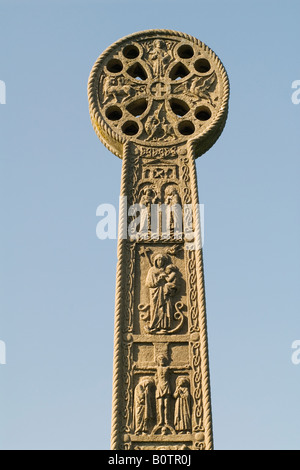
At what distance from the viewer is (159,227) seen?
10047 mm

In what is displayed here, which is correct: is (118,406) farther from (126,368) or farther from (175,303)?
(175,303)

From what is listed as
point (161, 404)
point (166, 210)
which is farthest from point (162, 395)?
point (166, 210)

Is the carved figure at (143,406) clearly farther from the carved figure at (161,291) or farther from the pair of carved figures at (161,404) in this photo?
the carved figure at (161,291)

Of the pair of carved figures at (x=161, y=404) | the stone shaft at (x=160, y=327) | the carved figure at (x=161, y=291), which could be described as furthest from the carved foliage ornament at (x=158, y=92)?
the pair of carved figures at (x=161, y=404)

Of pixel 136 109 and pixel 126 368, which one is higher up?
pixel 136 109

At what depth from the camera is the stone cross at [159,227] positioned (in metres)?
8.81

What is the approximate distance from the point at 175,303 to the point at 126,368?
104 centimetres

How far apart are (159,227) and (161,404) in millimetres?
2383

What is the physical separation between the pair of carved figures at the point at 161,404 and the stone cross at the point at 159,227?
1cm

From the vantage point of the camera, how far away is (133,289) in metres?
9.55

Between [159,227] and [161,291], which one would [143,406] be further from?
[159,227]

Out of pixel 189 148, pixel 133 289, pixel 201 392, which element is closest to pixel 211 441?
pixel 201 392
